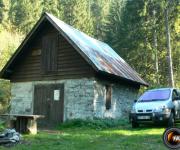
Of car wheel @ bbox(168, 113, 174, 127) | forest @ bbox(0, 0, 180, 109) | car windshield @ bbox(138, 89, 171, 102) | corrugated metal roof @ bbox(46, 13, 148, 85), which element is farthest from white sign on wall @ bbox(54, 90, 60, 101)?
forest @ bbox(0, 0, 180, 109)

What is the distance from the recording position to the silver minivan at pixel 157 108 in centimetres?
1755

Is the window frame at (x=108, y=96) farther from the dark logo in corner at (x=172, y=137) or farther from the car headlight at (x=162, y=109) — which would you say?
the dark logo in corner at (x=172, y=137)

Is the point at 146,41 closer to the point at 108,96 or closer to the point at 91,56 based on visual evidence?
the point at 108,96

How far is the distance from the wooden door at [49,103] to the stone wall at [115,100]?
6.80 ft

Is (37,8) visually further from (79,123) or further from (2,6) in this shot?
(79,123)

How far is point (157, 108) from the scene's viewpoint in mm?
17625

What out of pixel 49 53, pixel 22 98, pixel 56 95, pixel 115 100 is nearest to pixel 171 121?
pixel 115 100

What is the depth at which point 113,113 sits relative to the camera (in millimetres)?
24250

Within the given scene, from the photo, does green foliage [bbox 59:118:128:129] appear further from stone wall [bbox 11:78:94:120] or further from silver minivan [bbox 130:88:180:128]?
silver minivan [bbox 130:88:180:128]

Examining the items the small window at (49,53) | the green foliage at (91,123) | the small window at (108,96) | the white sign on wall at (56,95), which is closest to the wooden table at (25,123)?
the green foliage at (91,123)

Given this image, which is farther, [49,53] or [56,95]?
[49,53]

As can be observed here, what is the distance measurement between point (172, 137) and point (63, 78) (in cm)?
1796

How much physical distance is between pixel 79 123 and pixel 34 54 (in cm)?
573

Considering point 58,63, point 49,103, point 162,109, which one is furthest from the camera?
point 49,103
